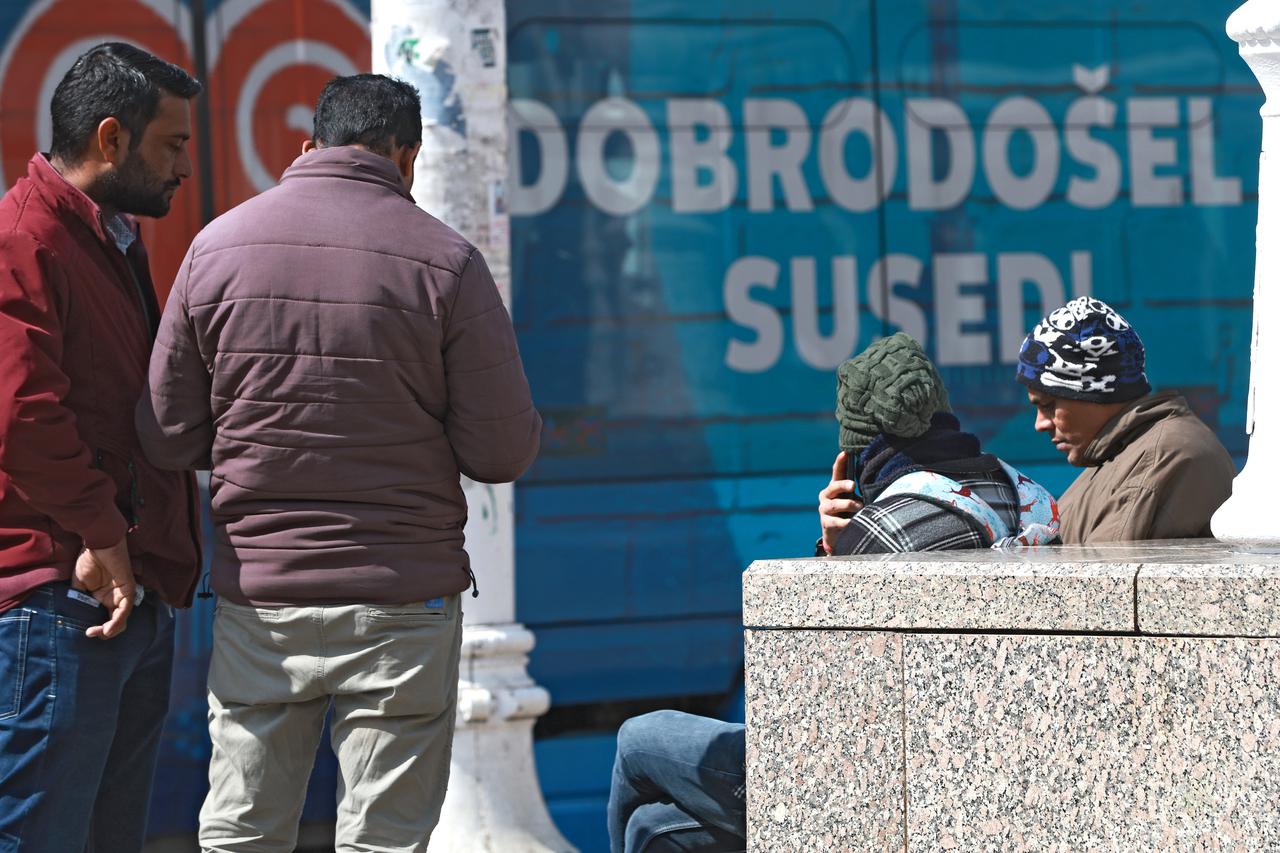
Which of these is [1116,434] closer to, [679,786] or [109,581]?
[679,786]

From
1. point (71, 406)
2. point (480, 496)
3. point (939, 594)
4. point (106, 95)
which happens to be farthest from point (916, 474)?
point (480, 496)

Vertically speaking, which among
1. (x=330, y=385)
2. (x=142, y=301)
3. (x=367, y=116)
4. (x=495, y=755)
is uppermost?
(x=367, y=116)

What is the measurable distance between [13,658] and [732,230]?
3.02 m

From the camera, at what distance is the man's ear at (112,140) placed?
119 inches

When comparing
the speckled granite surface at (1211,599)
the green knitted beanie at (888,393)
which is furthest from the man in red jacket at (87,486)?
the speckled granite surface at (1211,599)

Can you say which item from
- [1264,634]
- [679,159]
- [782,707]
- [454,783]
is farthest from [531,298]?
[1264,634]

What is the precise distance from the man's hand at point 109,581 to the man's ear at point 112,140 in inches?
26.9

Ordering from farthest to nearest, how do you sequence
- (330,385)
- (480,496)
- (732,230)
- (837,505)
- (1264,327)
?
1. (732,230)
2. (480,496)
3. (837,505)
4. (1264,327)
5. (330,385)

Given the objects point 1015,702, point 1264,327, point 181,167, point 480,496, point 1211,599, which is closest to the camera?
point 1211,599

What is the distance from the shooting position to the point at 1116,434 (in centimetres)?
357

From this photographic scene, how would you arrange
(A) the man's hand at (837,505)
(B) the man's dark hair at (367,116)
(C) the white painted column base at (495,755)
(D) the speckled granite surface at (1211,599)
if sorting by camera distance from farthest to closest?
(C) the white painted column base at (495,755)
(A) the man's hand at (837,505)
(B) the man's dark hair at (367,116)
(D) the speckled granite surface at (1211,599)

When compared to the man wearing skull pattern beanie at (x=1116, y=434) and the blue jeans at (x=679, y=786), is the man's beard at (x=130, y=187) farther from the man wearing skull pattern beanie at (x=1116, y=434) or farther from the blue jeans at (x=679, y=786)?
the man wearing skull pattern beanie at (x=1116, y=434)

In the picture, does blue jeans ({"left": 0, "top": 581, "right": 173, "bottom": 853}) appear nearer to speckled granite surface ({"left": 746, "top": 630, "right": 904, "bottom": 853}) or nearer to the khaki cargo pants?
the khaki cargo pants

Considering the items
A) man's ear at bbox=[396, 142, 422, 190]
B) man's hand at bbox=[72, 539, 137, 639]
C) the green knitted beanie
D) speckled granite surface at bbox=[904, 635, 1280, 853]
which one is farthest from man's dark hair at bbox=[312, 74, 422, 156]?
speckled granite surface at bbox=[904, 635, 1280, 853]
